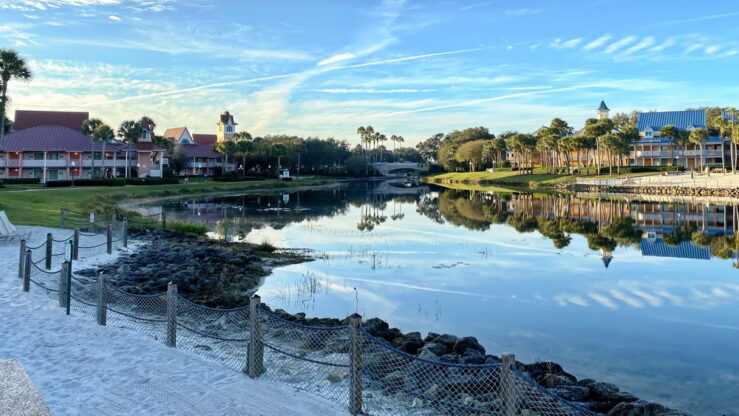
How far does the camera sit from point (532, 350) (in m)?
13.7

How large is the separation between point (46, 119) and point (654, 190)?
92570mm

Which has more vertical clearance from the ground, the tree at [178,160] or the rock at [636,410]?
the tree at [178,160]

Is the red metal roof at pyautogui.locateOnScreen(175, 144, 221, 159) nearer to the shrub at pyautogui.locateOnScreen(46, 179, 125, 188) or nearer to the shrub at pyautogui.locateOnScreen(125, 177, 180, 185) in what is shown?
the shrub at pyautogui.locateOnScreen(125, 177, 180, 185)

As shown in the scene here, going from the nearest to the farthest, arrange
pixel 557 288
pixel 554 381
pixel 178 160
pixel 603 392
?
pixel 603 392 < pixel 554 381 < pixel 557 288 < pixel 178 160

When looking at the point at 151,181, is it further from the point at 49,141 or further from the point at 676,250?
the point at 676,250

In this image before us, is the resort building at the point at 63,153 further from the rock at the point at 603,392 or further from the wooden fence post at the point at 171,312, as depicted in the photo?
the rock at the point at 603,392

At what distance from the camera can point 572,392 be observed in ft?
33.1

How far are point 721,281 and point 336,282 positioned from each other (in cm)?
1428

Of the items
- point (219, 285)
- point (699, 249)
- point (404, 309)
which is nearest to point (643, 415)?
point (404, 309)

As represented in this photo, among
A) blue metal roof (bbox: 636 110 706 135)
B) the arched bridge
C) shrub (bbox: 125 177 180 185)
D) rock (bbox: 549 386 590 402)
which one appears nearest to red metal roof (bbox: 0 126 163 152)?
shrub (bbox: 125 177 180 185)

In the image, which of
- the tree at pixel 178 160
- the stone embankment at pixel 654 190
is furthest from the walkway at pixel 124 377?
the tree at pixel 178 160

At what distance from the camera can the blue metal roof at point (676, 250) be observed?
27406 mm

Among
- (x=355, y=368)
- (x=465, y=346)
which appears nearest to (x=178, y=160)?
(x=465, y=346)

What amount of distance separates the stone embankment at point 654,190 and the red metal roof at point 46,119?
259ft
